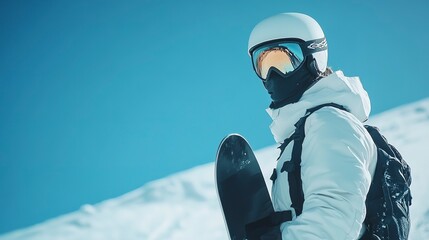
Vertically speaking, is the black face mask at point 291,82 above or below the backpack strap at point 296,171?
above

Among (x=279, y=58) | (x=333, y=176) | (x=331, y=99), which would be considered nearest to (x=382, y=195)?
(x=333, y=176)

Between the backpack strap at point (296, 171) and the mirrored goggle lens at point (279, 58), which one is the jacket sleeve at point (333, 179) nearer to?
the backpack strap at point (296, 171)

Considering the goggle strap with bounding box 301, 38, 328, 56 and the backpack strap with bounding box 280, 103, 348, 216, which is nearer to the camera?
the backpack strap with bounding box 280, 103, 348, 216

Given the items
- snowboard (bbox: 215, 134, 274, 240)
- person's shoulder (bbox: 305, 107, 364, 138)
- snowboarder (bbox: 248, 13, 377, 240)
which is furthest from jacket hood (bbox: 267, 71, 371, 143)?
snowboard (bbox: 215, 134, 274, 240)

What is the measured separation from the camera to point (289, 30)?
3613 mm

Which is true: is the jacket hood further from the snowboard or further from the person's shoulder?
the snowboard

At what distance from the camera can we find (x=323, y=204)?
2471 millimetres

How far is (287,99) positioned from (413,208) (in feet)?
31.2

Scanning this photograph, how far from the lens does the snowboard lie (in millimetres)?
3242

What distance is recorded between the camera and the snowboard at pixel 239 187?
128 inches

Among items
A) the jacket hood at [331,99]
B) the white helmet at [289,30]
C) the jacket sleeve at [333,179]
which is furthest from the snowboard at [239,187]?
the white helmet at [289,30]

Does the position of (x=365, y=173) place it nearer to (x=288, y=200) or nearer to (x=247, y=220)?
(x=288, y=200)

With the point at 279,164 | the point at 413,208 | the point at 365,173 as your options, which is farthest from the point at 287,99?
the point at 413,208

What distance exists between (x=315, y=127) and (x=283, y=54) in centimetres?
103
